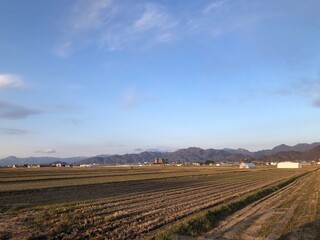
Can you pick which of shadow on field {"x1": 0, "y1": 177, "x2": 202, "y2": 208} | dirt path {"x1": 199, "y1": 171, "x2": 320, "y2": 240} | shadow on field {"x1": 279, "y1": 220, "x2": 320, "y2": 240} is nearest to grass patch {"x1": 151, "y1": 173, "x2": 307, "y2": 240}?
dirt path {"x1": 199, "y1": 171, "x2": 320, "y2": 240}

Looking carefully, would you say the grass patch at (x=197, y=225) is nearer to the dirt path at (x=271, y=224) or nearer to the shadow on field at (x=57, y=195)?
the dirt path at (x=271, y=224)

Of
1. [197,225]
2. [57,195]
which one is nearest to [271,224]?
[197,225]

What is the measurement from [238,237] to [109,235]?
15.0 feet

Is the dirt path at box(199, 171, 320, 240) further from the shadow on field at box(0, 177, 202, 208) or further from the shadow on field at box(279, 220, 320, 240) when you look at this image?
the shadow on field at box(0, 177, 202, 208)

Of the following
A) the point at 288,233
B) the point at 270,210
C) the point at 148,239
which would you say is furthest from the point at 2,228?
the point at 270,210

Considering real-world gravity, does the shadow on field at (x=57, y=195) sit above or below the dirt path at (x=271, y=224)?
above

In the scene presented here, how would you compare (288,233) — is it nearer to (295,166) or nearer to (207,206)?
(207,206)

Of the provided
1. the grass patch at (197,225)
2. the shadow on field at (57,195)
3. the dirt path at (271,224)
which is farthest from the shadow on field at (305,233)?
the shadow on field at (57,195)

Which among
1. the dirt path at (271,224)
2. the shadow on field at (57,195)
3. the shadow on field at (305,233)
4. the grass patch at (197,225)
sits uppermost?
the shadow on field at (57,195)

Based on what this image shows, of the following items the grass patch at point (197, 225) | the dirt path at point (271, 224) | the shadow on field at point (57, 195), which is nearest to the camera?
the grass patch at point (197, 225)

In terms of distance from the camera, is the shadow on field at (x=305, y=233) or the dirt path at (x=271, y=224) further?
the dirt path at (x=271, y=224)

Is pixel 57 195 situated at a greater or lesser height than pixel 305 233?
greater

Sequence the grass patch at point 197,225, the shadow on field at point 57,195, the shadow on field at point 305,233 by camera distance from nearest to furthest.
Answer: the shadow on field at point 305,233, the grass patch at point 197,225, the shadow on field at point 57,195

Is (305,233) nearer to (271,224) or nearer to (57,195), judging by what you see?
(271,224)
